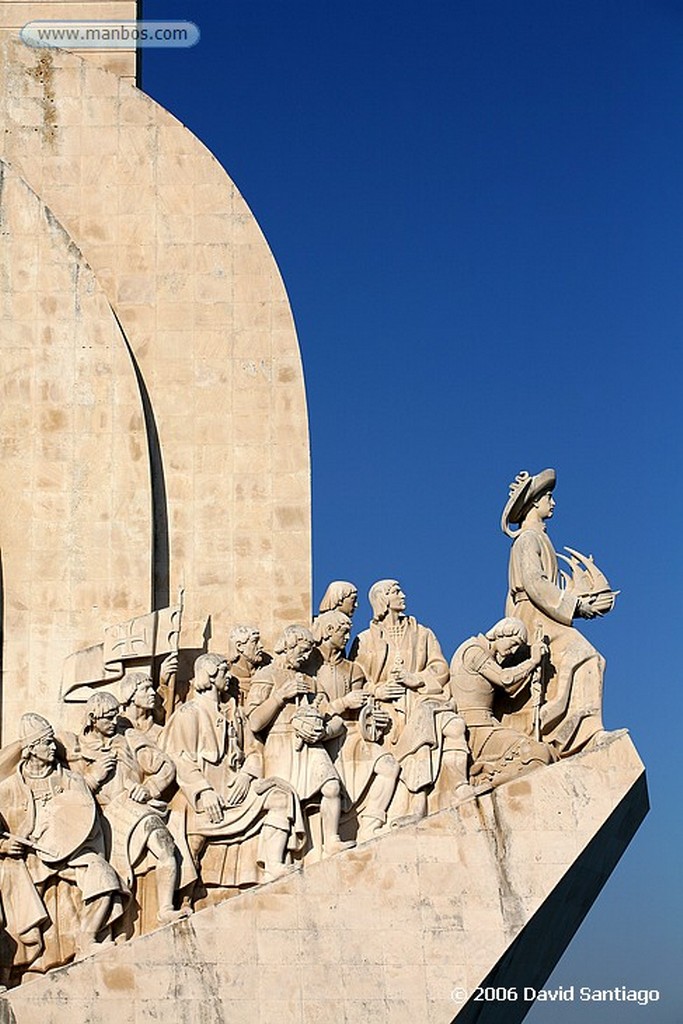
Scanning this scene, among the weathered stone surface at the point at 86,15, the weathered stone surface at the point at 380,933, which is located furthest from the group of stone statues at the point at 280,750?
the weathered stone surface at the point at 86,15

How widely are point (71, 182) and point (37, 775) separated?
16.3 feet

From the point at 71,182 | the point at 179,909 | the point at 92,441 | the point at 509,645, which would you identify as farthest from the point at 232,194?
the point at 179,909

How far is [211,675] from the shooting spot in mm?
14875

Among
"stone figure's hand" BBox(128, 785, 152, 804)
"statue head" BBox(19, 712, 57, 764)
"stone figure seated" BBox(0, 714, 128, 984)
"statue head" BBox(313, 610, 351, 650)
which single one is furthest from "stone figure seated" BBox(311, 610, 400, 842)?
"statue head" BBox(19, 712, 57, 764)

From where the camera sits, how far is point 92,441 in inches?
639

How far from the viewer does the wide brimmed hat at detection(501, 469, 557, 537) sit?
1602 centimetres

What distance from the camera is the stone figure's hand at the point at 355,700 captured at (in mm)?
15039

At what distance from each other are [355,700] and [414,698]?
457 mm

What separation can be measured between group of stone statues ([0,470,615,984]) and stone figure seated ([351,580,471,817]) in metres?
0.01

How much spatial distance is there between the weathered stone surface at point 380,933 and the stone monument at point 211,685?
0.06 ft

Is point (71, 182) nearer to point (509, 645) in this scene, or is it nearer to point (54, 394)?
point (54, 394)

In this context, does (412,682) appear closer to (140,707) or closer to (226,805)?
(226,805)

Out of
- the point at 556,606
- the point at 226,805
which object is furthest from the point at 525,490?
the point at 226,805

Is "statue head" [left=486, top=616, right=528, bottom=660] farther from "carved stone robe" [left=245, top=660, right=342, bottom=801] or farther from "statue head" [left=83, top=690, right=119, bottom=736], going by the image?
"statue head" [left=83, top=690, right=119, bottom=736]
